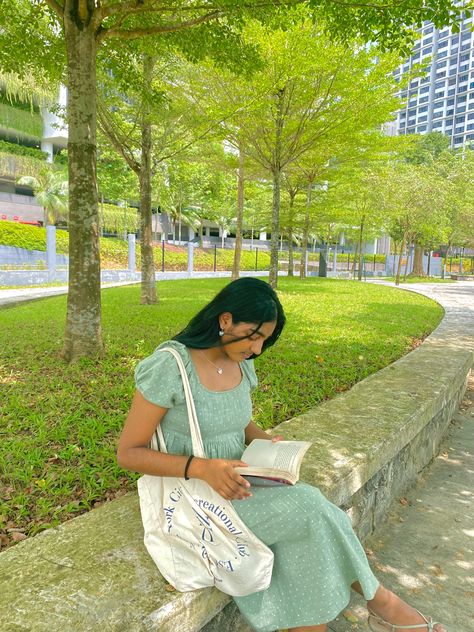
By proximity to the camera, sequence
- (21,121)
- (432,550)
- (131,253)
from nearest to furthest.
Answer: (432,550) → (131,253) → (21,121)

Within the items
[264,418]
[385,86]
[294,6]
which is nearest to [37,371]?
[264,418]

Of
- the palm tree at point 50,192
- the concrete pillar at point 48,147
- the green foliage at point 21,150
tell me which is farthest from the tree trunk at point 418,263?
the green foliage at point 21,150

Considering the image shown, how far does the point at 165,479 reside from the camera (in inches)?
67.1

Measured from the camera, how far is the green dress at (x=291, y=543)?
1.66 meters

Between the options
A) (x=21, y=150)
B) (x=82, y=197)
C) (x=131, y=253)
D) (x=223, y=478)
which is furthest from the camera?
(x=21, y=150)

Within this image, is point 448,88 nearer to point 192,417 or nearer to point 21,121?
point 21,121

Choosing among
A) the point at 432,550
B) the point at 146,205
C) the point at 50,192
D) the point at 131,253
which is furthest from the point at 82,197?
the point at 50,192

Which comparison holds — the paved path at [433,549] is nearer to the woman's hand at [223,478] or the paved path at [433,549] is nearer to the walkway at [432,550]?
the walkway at [432,550]

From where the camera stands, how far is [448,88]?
98.9m

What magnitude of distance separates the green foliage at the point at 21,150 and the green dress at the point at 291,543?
114 feet

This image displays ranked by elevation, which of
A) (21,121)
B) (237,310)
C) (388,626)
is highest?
(21,121)

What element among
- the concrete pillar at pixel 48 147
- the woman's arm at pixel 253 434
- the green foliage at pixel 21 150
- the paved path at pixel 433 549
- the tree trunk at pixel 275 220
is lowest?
the paved path at pixel 433 549

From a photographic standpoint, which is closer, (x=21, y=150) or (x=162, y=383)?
(x=162, y=383)

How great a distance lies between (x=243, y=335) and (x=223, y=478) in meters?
0.57
